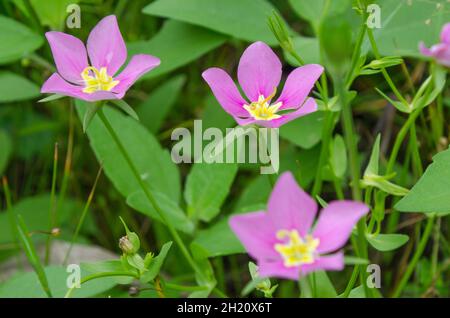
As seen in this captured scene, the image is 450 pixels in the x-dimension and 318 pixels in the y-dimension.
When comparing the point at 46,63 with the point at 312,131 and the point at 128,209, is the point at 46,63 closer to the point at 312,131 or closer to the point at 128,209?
the point at 128,209

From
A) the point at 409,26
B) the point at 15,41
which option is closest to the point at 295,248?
the point at 409,26

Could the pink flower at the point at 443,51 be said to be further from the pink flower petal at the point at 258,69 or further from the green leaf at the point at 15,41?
the green leaf at the point at 15,41

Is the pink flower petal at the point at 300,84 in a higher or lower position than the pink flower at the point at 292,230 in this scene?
higher

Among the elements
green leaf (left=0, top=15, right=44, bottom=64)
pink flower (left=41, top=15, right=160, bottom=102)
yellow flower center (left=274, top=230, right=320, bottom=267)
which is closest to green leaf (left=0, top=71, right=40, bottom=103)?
green leaf (left=0, top=15, right=44, bottom=64)

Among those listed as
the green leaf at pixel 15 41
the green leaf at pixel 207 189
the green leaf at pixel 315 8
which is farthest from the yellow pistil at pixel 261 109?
the green leaf at pixel 15 41

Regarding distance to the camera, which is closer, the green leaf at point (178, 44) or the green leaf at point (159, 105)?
the green leaf at point (178, 44)

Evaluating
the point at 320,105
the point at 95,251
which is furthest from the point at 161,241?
the point at 320,105
